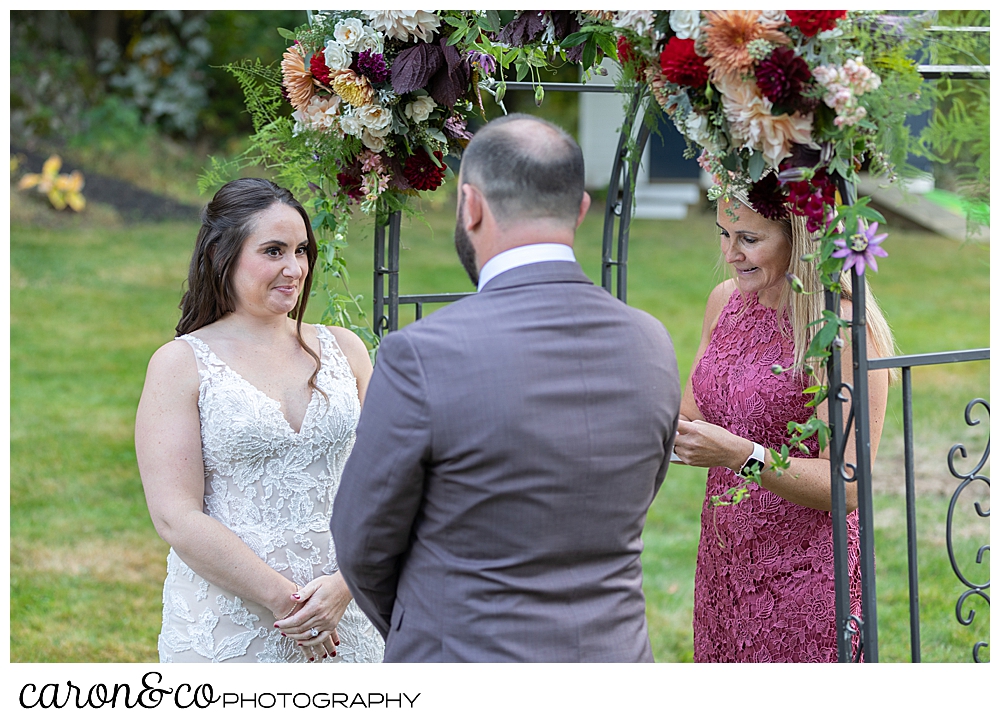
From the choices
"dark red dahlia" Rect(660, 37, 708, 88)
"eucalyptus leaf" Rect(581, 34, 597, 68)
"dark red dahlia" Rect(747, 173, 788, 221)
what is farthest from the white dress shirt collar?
"eucalyptus leaf" Rect(581, 34, 597, 68)

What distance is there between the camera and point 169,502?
2439 mm

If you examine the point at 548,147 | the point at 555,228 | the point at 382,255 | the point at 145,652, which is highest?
the point at 548,147

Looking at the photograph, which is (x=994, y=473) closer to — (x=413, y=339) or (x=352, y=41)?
(x=413, y=339)

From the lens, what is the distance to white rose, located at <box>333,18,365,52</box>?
2.74 m

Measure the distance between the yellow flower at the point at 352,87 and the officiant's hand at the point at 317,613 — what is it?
1.38 meters

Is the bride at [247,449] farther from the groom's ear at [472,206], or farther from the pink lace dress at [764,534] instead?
the pink lace dress at [764,534]

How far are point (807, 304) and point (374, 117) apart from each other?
138cm

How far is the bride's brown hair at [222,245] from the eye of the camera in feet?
8.41

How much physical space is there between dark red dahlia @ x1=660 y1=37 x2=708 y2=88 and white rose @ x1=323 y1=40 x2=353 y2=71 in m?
1.09

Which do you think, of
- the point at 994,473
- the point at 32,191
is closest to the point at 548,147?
the point at 994,473

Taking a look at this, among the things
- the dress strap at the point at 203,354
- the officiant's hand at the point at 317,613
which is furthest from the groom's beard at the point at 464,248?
the officiant's hand at the point at 317,613

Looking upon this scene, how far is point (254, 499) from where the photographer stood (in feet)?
8.41
